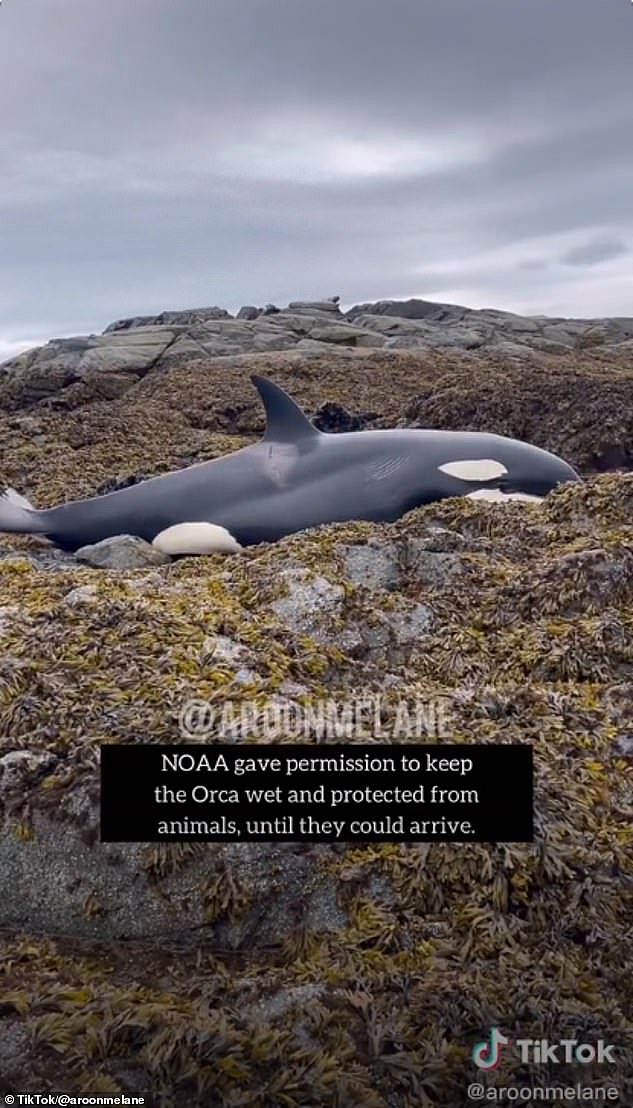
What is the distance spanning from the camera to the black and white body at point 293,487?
18.8 feet

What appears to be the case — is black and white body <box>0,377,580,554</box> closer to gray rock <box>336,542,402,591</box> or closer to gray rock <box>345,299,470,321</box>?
gray rock <box>336,542,402,591</box>

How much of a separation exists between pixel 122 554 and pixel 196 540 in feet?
1.61

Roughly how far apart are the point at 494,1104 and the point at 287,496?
13.7 feet

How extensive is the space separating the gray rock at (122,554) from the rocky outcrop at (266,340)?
1111 cm

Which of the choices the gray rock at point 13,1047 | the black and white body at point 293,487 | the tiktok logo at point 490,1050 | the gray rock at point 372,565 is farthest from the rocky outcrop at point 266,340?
the tiktok logo at point 490,1050

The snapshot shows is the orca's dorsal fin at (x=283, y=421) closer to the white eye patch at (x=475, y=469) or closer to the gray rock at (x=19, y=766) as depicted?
the white eye patch at (x=475, y=469)

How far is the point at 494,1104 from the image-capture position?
205 cm

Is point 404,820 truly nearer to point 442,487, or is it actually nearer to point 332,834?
point 332,834

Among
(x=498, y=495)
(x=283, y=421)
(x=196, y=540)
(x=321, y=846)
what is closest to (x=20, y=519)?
(x=196, y=540)

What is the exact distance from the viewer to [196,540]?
5.69 m

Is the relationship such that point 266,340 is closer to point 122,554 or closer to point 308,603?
point 122,554

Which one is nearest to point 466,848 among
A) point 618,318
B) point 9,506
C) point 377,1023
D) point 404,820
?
point 404,820

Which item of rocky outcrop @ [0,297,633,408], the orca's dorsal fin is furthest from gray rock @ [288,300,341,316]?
the orca's dorsal fin

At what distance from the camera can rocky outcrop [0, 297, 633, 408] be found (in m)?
18.6
